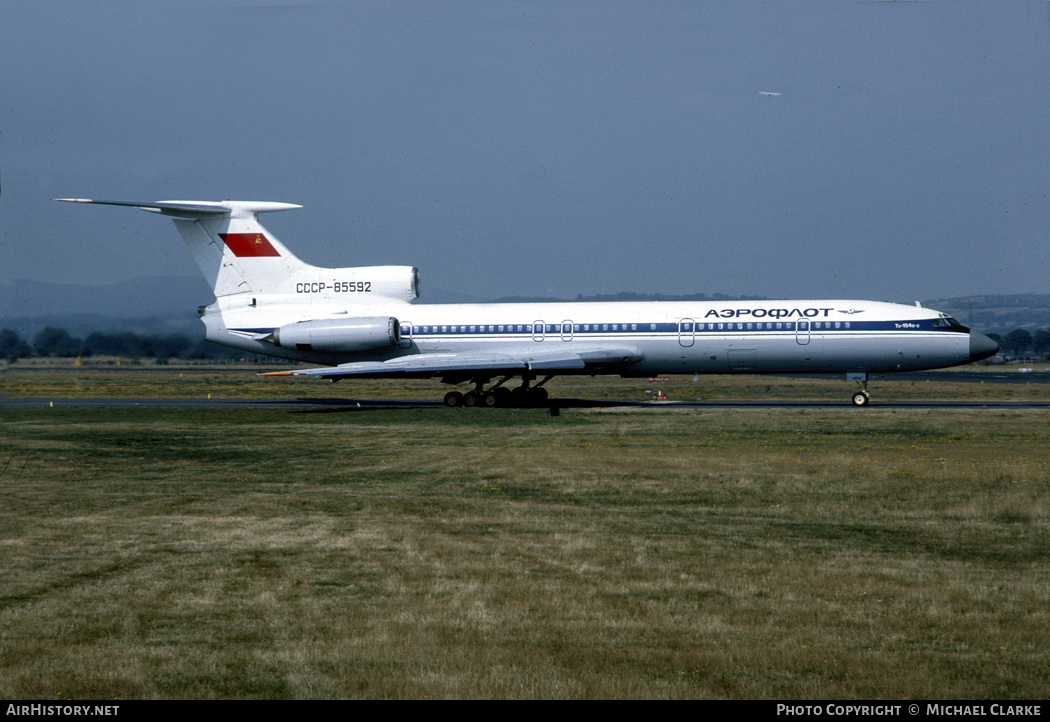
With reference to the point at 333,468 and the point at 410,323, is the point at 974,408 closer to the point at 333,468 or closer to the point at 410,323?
the point at 410,323

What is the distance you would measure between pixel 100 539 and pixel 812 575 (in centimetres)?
865

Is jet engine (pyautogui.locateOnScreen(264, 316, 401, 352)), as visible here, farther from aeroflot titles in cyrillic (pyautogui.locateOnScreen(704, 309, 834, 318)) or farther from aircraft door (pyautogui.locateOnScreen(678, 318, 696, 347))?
aeroflot titles in cyrillic (pyautogui.locateOnScreen(704, 309, 834, 318))

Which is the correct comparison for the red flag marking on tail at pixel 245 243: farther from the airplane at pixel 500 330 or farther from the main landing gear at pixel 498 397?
the main landing gear at pixel 498 397

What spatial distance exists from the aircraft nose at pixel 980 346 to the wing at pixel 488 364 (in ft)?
40.5

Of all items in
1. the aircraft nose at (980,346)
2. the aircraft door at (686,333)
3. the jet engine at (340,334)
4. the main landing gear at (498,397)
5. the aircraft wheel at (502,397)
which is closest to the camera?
the aircraft nose at (980,346)

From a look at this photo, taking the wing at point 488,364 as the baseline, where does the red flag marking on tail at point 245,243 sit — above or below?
above

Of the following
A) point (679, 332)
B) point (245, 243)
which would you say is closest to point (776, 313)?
point (679, 332)

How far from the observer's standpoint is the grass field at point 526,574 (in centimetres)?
765

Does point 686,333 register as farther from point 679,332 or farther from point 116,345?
point 116,345

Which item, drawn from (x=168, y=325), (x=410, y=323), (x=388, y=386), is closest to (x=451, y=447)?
(x=410, y=323)

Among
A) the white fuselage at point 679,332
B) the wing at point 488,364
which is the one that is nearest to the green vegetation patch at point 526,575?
the wing at point 488,364

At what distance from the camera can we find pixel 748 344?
37.0m

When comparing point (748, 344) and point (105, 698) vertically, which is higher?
point (748, 344)

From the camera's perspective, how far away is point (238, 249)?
1601 inches
